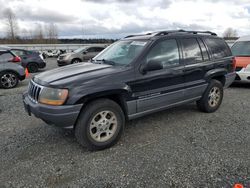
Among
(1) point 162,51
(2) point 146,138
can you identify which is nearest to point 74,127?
(2) point 146,138

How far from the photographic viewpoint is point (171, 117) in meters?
4.64

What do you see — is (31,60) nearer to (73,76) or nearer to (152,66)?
(73,76)

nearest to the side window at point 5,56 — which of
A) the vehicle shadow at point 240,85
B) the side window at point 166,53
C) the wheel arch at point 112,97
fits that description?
the wheel arch at point 112,97

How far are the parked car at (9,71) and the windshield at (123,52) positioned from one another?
5.14m

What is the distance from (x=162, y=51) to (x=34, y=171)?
280 centimetres

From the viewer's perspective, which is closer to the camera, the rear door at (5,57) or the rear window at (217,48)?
the rear window at (217,48)

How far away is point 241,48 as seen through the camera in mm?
7957

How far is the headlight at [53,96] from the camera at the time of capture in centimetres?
290

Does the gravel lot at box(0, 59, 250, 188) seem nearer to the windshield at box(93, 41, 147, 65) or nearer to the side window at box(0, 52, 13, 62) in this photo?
the windshield at box(93, 41, 147, 65)

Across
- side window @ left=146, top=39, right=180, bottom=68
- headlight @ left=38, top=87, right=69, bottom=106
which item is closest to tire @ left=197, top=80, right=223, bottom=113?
side window @ left=146, top=39, right=180, bottom=68

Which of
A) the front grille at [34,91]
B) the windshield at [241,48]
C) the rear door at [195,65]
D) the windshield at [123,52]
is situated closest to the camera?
the front grille at [34,91]

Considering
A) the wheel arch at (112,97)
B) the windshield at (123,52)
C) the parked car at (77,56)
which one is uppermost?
the windshield at (123,52)

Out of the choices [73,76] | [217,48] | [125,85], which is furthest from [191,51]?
[73,76]

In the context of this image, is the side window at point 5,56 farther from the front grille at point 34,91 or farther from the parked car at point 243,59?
the parked car at point 243,59
